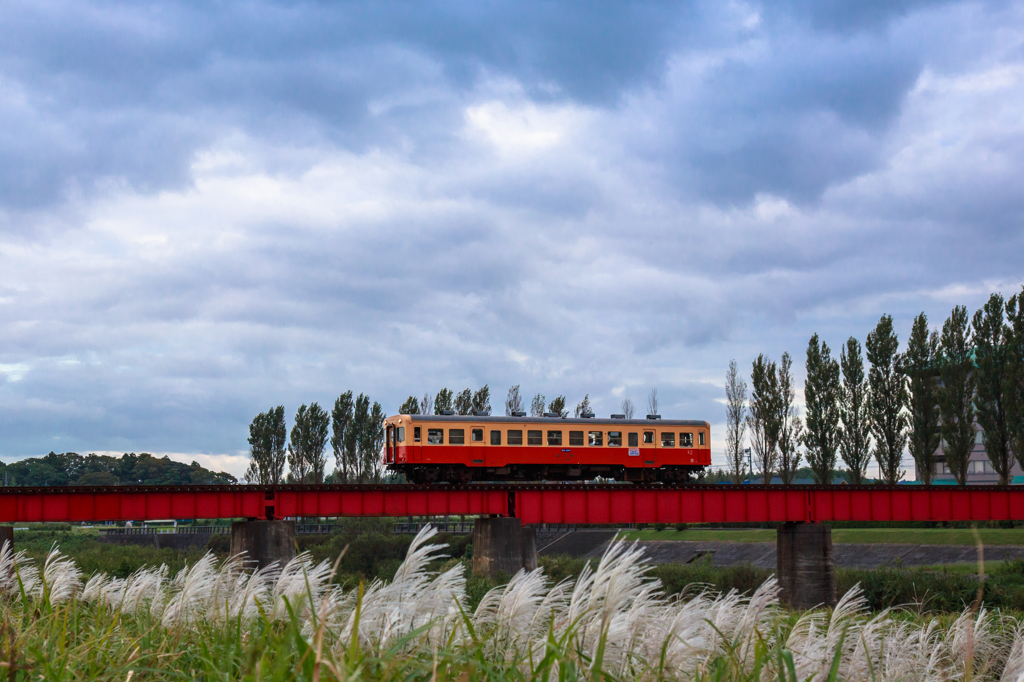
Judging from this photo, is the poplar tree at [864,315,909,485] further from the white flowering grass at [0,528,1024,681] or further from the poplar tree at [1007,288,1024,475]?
the white flowering grass at [0,528,1024,681]

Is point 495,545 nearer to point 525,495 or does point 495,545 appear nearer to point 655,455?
point 525,495

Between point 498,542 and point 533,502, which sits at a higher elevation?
point 533,502

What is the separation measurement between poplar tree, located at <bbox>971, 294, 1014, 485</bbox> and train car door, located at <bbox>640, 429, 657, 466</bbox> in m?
25.2

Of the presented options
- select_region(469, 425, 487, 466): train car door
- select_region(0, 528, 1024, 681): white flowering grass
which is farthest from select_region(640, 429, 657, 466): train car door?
select_region(0, 528, 1024, 681): white flowering grass

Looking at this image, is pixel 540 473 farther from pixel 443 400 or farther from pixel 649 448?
pixel 443 400

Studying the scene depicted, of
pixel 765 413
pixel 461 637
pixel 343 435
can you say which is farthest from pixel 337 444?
pixel 461 637

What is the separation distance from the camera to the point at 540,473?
117ft

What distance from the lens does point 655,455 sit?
118 feet

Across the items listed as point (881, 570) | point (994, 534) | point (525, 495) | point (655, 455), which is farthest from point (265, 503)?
point (994, 534)

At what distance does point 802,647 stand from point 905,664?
0.81m

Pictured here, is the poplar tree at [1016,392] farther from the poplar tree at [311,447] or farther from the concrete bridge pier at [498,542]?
the poplar tree at [311,447]

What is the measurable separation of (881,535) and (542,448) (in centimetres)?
2653

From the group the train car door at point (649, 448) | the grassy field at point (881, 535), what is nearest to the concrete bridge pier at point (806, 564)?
the grassy field at point (881, 535)

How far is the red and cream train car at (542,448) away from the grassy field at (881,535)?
14.3 ft
